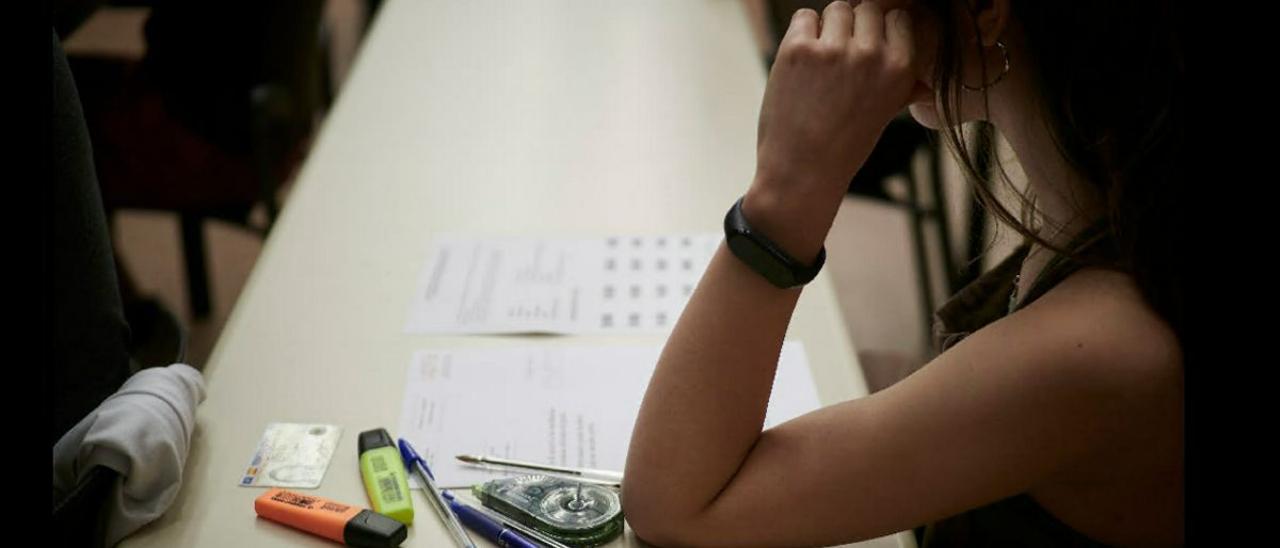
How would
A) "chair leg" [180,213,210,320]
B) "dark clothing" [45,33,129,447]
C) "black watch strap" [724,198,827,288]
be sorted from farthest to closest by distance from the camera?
"chair leg" [180,213,210,320]
"dark clothing" [45,33,129,447]
"black watch strap" [724,198,827,288]

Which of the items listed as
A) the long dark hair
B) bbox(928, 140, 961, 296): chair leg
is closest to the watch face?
the long dark hair

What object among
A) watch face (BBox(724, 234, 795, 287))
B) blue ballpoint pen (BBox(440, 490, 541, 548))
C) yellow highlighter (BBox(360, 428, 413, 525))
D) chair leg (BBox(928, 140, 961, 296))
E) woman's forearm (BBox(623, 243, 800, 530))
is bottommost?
chair leg (BBox(928, 140, 961, 296))

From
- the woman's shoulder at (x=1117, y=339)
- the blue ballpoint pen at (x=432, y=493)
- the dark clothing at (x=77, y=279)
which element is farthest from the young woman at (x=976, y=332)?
the dark clothing at (x=77, y=279)

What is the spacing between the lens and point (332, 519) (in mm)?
877

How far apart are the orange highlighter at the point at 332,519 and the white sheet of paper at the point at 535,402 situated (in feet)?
0.27

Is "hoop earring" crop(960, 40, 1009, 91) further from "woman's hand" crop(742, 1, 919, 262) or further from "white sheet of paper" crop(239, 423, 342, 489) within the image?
"white sheet of paper" crop(239, 423, 342, 489)

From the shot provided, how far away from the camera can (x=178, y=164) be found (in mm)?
2092

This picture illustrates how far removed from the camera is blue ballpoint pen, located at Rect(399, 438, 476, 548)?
89 cm

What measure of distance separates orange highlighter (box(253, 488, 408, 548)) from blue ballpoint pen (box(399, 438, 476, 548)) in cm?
4

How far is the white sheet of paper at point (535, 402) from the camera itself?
1.00 meters

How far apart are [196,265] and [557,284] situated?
152 centimetres

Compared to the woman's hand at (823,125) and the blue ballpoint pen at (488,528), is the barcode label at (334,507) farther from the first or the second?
the woman's hand at (823,125)

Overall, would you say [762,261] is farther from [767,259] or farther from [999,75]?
[999,75]

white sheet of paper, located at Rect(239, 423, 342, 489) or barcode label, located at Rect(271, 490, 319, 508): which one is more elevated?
barcode label, located at Rect(271, 490, 319, 508)
